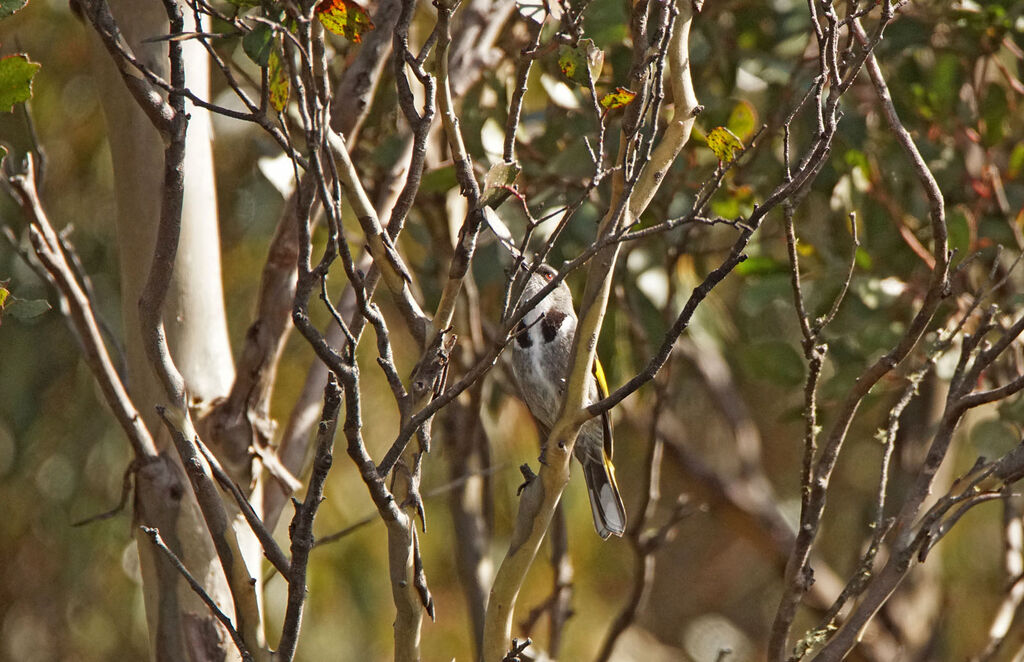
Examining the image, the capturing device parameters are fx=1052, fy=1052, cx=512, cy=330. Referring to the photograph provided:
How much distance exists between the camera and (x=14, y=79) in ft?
4.57

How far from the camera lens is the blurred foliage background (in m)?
2.44

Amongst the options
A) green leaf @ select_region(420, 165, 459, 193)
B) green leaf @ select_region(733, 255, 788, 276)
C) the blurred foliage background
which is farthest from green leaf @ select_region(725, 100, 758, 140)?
green leaf @ select_region(420, 165, 459, 193)

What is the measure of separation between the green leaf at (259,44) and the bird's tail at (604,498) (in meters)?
1.28

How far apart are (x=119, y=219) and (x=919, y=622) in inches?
103

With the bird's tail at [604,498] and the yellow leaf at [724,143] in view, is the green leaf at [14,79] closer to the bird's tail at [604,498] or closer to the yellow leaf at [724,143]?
the yellow leaf at [724,143]

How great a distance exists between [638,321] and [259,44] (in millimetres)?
1606

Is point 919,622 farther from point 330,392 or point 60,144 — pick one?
point 60,144

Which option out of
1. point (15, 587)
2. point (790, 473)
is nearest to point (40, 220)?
point (15, 587)

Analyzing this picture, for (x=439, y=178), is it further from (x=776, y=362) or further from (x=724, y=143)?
(x=724, y=143)

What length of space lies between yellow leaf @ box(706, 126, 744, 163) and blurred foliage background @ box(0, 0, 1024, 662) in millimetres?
824

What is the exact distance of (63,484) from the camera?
4027 millimetres

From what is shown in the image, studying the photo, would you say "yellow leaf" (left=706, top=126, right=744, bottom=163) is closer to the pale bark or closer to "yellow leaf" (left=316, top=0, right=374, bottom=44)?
"yellow leaf" (left=316, top=0, right=374, bottom=44)

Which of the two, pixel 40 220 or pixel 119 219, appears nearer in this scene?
pixel 40 220

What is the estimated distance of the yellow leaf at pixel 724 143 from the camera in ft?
4.45
